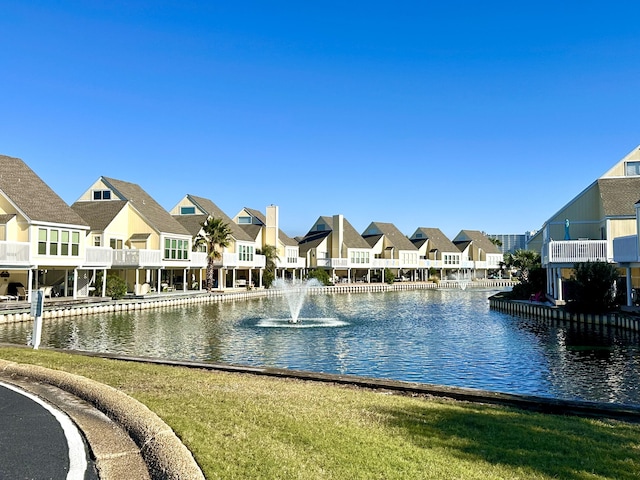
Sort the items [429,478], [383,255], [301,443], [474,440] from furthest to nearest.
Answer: [383,255] → [474,440] → [301,443] → [429,478]

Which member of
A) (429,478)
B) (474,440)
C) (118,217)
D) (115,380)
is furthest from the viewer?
(118,217)

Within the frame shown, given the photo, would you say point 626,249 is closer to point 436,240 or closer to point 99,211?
point 99,211

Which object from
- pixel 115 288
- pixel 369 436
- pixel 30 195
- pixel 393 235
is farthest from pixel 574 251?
pixel 393 235

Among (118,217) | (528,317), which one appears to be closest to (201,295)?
(118,217)

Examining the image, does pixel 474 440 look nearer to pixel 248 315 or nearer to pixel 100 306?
pixel 248 315

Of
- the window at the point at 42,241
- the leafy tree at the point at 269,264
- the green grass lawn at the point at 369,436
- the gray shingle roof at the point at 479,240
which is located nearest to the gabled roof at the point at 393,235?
the gray shingle roof at the point at 479,240

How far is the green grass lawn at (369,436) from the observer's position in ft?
19.9

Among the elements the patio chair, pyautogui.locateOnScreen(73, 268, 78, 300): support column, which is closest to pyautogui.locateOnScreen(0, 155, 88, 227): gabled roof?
pyautogui.locateOnScreen(73, 268, 78, 300): support column

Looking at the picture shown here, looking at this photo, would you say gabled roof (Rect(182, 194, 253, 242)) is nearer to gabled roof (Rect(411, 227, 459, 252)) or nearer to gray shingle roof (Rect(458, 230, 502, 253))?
gabled roof (Rect(411, 227, 459, 252))

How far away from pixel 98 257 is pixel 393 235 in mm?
63258

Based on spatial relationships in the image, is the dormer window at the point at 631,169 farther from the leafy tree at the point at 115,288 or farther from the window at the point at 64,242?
the window at the point at 64,242

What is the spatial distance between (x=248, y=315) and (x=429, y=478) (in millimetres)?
32190

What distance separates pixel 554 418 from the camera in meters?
9.46

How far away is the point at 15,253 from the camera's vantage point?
32.4 m
